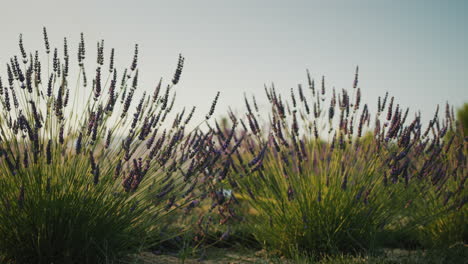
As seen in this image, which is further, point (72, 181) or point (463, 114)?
point (463, 114)

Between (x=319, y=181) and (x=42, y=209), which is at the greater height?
(x=319, y=181)

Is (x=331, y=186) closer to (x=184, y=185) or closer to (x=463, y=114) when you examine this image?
(x=184, y=185)

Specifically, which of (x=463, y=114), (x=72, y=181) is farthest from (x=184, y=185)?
(x=463, y=114)

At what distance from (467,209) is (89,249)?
318 cm

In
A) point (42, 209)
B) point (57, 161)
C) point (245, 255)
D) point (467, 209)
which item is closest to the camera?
point (42, 209)

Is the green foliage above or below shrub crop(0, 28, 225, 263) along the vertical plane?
above

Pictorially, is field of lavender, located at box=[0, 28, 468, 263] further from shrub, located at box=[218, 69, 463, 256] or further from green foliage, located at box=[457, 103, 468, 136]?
green foliage, located at box=[457, 103, 468, 136]

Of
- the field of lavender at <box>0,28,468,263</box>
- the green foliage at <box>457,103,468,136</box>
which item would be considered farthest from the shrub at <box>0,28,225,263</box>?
the green foliage at <box>457,103,468,136</box>

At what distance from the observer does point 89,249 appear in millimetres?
2361

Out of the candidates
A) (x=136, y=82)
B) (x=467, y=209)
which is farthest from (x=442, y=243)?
(x=136, y=82)

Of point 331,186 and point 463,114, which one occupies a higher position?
point 463,114

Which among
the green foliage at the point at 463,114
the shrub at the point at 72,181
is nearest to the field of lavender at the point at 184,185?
the shrub at the point at 72,181

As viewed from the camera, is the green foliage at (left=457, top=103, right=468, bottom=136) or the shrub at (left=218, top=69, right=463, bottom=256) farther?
the green foliage at (left=457, top=103, right=468, bottom=136)

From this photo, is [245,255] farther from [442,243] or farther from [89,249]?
[442,243]
